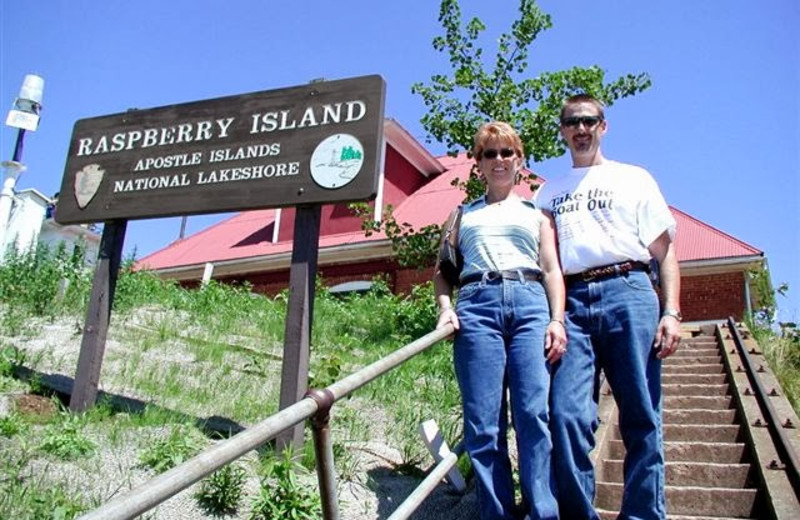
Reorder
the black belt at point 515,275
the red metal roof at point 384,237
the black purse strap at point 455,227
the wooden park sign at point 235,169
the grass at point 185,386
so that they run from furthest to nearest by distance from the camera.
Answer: the red metal roof at point 384,237
the wooden park sign at point 235,169
the grass at point 185,386
the black purse strap at point 455,227
the black belt at point 515,275

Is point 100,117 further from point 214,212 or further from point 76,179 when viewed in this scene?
point 214,212

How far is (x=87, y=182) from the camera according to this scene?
5105 mm

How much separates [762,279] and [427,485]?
9.96 meters

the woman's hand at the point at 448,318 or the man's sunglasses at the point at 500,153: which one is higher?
the man's sunglasses at the point at 500,153

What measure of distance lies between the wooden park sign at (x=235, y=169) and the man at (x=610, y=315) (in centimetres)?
153

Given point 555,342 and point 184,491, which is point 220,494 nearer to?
point 184,491

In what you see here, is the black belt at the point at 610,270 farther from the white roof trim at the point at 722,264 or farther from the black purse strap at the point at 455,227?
the white roof trim at the point at 722,264

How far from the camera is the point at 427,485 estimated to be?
2473 millimetres

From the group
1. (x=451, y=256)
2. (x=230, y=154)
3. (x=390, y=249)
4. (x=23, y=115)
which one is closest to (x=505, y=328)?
(x=451, y=256)

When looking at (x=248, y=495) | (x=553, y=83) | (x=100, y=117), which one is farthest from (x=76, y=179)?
(x=553, y=83)

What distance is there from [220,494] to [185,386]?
2012mm


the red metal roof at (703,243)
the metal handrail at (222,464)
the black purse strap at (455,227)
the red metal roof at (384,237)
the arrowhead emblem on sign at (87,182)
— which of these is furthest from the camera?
the red metal roof at (384,237)

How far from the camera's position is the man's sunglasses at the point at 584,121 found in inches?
112

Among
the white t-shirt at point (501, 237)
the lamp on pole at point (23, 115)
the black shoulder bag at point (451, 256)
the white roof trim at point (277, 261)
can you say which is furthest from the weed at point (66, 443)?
the white roof trim at point (277, 261)
